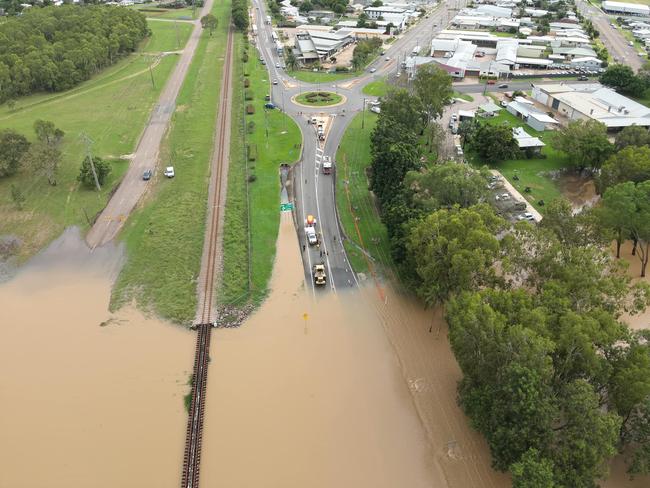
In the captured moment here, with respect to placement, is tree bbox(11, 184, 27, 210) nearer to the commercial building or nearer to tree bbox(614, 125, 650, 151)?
tree bbox(614, 125, 650, 151)

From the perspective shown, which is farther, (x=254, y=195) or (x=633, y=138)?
(x=633, y=138)

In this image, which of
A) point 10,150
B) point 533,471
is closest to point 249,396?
point 533,471

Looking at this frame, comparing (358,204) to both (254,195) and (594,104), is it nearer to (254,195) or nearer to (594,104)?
→ (254,195)

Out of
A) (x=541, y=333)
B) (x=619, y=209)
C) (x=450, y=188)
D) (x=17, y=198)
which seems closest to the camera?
(x=541, y=333)

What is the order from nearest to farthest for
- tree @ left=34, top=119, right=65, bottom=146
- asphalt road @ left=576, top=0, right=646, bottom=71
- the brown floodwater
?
the brown floodwater, tree @ left=34, top=119, right=65, bottom=146, asphalt road @ left=576, top=0, right=646, bottom=71

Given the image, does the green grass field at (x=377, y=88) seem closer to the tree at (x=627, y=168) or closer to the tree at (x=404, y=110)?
the tree at (x=404, y=110)

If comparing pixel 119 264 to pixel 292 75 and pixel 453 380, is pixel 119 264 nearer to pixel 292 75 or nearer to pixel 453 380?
pixel 453 380

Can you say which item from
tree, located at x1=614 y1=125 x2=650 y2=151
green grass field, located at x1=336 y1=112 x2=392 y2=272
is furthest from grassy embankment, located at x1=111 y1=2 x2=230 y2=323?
tree, located at x1=614 y1=125 x2=650 y2=151
